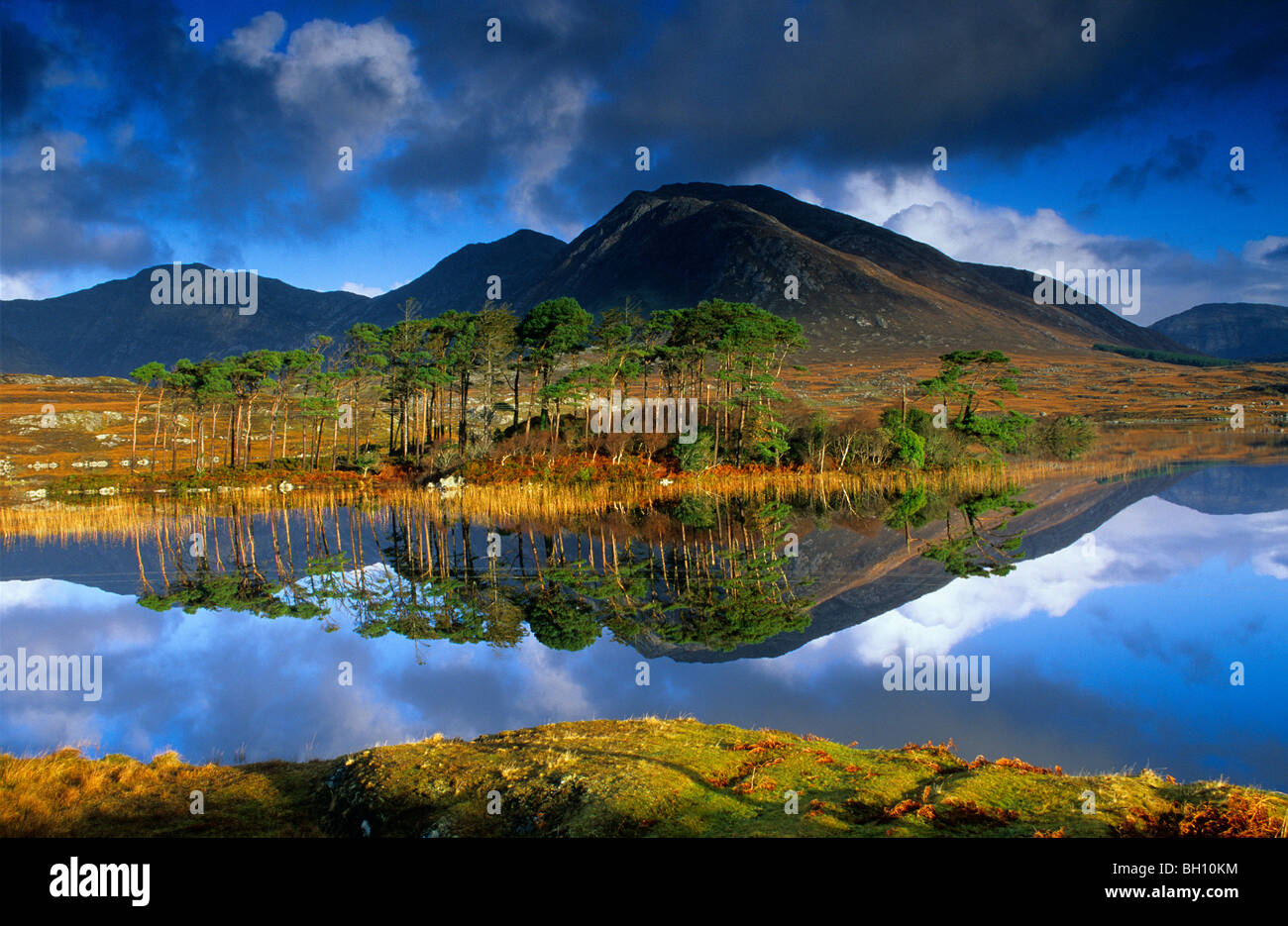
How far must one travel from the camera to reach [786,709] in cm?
1024

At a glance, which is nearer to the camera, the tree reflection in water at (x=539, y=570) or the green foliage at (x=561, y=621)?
the green foliage at (x=561, y=621)

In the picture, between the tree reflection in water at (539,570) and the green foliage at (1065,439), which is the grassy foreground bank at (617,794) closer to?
the tree reflection in water at (539,570)

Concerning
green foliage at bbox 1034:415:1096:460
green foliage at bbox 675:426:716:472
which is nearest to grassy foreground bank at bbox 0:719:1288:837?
green foliage at bbox 675:426:716:472

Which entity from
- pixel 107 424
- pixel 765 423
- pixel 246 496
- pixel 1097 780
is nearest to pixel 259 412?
pixel 107 424

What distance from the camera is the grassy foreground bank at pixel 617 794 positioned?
565cm

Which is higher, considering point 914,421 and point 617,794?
point 914,421

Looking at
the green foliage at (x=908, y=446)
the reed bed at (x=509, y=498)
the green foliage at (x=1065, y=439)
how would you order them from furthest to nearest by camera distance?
1. the green foliage at (x=1065, y=439)
2. the green foliage at (x=908, y=446)
3. the reed bed at (x=509, y=498)

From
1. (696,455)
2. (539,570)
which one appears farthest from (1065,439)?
(539,570)

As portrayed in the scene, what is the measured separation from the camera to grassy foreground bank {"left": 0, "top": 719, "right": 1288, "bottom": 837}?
5.65 metres

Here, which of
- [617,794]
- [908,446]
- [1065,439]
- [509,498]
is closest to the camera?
[617,794]

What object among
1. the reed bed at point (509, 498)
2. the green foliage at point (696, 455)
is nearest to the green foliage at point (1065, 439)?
the reed bed at point (509, 498)

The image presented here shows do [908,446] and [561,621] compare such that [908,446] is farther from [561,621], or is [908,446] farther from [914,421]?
[561,621]

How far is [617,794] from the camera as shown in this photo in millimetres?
6129
